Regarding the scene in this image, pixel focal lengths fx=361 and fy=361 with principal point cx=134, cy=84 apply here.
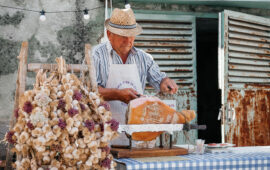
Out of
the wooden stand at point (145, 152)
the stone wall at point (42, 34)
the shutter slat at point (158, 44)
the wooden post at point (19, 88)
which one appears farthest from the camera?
the shutter slat at point (158, 44)

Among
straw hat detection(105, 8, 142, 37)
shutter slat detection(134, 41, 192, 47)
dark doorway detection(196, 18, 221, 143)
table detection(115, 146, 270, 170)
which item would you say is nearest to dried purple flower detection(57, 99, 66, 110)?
table detection(115, 146, 270, 170)

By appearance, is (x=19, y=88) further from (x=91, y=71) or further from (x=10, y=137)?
(x=91, y=71)

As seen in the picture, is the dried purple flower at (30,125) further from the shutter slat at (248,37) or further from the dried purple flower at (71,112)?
the shutter slat at (248,37)

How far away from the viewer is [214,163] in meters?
2.42

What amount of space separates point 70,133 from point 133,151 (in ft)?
2.38

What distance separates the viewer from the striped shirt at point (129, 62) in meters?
3.39

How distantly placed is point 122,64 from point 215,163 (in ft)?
4.66

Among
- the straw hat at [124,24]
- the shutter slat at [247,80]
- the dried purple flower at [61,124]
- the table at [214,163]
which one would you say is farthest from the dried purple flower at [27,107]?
the shutter slat at [247,80]

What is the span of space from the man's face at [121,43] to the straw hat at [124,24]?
119 millimetres

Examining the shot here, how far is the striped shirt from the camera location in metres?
3.39

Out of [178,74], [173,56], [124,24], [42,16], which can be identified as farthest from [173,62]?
[124,24]

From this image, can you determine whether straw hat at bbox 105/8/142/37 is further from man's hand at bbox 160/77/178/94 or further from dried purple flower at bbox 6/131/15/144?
dried purple flower at bbox 6/131/15/144

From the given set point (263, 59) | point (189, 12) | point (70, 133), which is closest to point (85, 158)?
point (70, 133)

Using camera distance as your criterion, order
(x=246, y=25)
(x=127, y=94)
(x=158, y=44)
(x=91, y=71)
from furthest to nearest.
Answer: (x=246, y=25) → (x=158, y=44) → (x=127, y=94) → (x=91, y=71)
